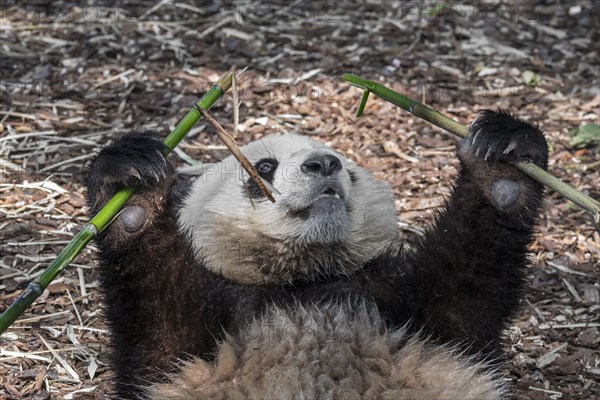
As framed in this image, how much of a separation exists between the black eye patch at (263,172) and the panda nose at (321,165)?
359 mm

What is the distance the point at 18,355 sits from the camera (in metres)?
5.38

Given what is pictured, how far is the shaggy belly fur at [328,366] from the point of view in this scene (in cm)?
409

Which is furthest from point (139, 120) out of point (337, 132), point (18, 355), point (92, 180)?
point (92, 180)

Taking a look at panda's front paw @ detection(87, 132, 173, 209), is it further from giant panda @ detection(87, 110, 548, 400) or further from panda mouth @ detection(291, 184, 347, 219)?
panda mouth @ detection(291, 184, 347, 219)

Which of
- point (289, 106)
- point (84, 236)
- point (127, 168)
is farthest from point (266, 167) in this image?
point (289, 106)

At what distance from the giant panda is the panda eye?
38cm

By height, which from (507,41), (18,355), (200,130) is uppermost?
(507,41)

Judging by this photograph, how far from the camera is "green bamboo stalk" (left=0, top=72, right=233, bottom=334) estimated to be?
3500mm

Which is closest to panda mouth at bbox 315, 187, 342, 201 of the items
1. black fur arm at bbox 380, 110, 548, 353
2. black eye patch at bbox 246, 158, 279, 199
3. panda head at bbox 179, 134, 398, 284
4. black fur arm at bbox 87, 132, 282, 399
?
panda head at bbox 179, 134, 398, 284

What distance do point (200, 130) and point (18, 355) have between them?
3.18 meters

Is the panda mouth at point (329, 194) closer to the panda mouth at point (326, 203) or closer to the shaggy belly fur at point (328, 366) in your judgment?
the panda mouth at point (326, 203)

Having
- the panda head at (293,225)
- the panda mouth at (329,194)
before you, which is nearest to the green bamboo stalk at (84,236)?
the panda head at (293,225)

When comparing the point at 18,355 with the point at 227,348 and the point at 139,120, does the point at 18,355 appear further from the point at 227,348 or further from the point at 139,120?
the point at 139,120

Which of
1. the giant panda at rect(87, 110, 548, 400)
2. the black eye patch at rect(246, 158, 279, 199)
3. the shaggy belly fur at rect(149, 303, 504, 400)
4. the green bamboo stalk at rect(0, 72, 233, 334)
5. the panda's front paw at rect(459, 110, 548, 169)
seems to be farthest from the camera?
the black eye patch at rect(246, 158, 279, 199)
